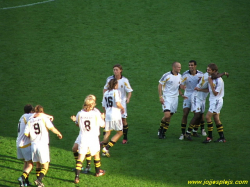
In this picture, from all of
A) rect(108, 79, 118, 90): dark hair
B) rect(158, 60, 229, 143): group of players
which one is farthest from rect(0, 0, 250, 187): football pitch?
rect(108, 79, 118, 90): dark hair

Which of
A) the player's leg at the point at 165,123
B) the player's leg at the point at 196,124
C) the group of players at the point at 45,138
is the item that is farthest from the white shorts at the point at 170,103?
the group of players at the point at 45,138

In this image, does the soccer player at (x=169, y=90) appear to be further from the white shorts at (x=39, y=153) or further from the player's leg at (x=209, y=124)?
the white shorts at (x=39, y=153)

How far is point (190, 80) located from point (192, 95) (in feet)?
1.45

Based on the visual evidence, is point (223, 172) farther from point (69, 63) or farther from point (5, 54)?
point (5, 54)

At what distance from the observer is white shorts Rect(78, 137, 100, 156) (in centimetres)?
882

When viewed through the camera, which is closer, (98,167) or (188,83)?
(98,167)

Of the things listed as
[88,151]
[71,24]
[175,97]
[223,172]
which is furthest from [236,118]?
[71,24]

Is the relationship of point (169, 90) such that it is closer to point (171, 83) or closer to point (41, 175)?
point (171, 83)

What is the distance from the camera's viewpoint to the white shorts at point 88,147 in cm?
882

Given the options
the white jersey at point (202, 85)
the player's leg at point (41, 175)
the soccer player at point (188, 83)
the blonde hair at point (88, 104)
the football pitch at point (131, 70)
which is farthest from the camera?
the soccer player at point (188, 83)

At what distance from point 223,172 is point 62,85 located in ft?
29.0

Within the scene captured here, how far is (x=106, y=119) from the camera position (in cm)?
1029

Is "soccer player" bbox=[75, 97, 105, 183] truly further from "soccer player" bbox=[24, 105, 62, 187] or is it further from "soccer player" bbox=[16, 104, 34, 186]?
"soccer player" bbox=[16, 104, 34, 186]

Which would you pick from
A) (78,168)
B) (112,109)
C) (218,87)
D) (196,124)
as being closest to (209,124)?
(196,124)
